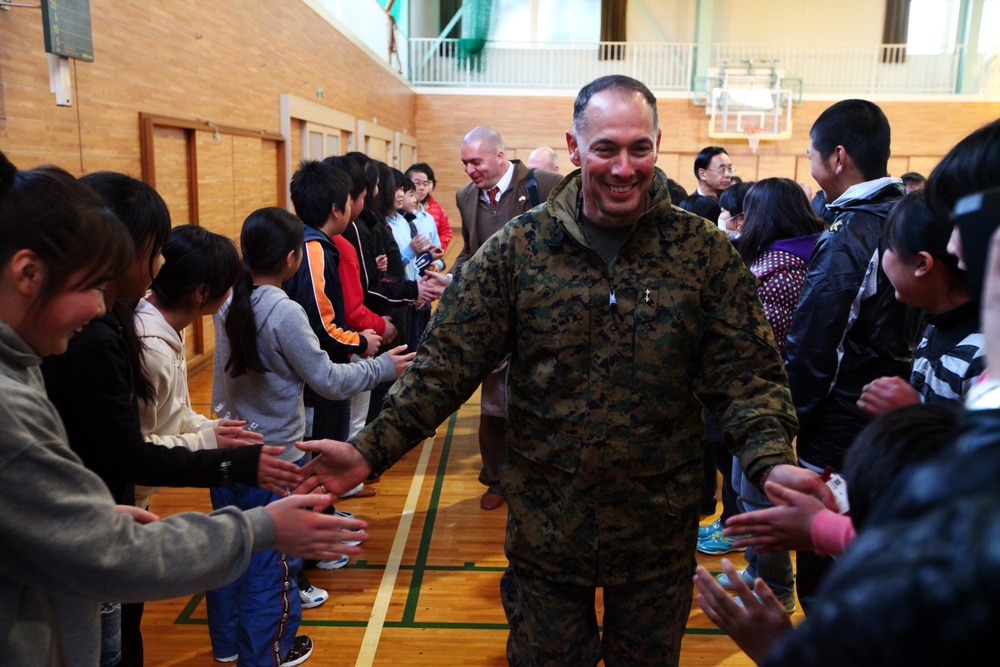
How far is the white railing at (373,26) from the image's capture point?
1217 centimetres

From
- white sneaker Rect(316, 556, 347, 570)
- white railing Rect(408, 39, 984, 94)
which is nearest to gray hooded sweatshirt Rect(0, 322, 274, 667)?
white sneaker Rect(316, 556, 347, 570)

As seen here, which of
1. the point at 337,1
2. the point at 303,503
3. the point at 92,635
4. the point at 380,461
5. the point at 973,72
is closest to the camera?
the point at 92,635

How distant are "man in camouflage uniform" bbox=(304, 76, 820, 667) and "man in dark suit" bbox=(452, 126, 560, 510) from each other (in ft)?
8.02

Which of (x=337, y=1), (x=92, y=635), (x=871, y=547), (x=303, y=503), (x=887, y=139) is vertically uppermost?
(x=337, y=1)

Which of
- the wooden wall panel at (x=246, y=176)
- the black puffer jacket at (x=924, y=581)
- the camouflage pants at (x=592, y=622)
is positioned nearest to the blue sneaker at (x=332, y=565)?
the camouflage pants at (x=592, y=622)

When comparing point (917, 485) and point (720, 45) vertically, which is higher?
point (720, 45)

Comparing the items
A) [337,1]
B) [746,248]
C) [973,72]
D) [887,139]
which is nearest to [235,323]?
[746,248]

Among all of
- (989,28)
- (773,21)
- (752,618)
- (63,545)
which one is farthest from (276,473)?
(989,28)

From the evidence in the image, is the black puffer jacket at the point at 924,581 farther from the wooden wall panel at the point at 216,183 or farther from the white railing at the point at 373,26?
the white railing at the point at 373,26

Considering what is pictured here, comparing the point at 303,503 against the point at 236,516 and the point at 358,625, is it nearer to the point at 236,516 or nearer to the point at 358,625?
the point at 236,516

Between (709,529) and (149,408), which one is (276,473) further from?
(709,529)

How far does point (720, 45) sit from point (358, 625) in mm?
19408

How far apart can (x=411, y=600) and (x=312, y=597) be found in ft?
1.40

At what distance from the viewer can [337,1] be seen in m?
11.9
